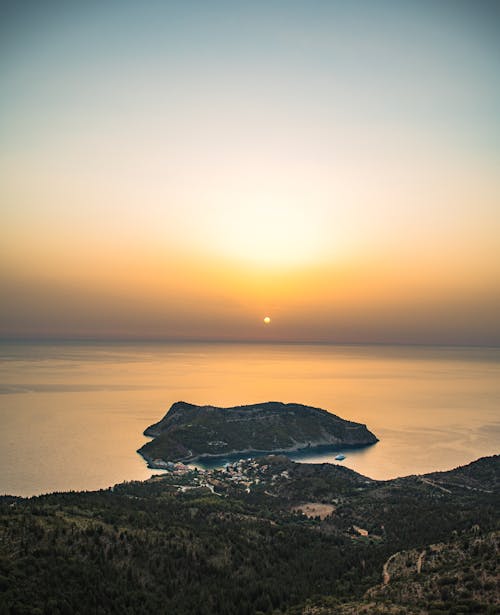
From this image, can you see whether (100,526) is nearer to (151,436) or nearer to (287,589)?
(287,589)

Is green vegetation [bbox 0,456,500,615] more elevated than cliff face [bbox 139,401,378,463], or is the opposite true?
green vegetation [bbox 0,456,500,615]

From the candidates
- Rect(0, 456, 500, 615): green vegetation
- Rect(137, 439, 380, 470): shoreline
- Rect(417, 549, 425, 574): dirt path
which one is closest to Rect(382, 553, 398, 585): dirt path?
Rect(0, 456, 500, 615): green vegetation

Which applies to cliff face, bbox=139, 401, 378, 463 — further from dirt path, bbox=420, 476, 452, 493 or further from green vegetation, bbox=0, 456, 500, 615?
dirt path, bbox=420, 476, 452, 493

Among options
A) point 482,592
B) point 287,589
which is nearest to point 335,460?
point 287,589

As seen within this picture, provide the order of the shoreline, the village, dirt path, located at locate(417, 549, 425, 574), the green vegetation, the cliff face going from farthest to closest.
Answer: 1. the cliff face
2. the shoreline
3. the village
4. dirt path, located at locate(417, 549, 425, 574)
5. the green vegetation

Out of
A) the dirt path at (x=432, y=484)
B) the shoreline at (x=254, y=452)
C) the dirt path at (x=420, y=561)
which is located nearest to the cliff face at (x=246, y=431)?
the shoreline at (x=254, y=452)

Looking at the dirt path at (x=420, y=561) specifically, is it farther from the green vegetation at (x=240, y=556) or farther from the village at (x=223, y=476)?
the village at (x=223, y=476)

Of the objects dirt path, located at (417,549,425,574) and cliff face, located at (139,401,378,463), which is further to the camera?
cliff face, located at (139,401,378,463)
